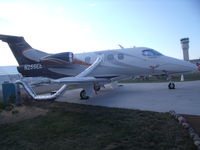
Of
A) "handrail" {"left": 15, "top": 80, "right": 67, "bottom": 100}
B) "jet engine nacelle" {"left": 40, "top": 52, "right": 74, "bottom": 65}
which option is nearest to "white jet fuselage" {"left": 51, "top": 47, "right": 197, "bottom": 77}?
"jet engine nacelle" {"left": 40, "top": 52, "right": 74, "bottom": 65}

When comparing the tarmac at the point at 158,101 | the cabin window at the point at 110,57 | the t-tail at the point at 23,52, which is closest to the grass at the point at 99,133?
the tarmac at the point at 158,101

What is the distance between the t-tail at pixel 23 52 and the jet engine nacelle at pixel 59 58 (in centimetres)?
83

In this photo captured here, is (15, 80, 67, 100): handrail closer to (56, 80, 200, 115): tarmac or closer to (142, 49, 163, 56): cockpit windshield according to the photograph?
(56, 80, 200, 115): tarmac

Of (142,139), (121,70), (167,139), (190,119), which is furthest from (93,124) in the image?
(121,70)

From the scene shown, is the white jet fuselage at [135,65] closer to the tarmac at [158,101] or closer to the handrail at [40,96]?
the tarmac at [158,101]

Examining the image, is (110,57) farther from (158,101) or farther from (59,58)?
(158,101)

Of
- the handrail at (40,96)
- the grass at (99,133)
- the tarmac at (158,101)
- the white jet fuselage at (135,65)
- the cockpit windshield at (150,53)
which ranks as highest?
the cockpit windshield at (150,53)

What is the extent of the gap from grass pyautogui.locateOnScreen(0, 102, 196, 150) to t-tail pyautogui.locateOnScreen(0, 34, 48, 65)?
25.1 feet

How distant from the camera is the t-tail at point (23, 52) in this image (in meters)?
13.2

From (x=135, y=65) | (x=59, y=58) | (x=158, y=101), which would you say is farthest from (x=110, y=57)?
(x=158, y=101)

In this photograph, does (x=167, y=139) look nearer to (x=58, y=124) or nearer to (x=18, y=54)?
(x=58, y=124)

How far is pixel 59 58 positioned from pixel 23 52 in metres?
2.77

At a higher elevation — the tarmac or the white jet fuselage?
the white jet fuselage

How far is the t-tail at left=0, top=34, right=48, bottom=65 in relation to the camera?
1325 centimetres
